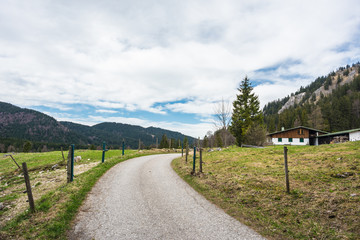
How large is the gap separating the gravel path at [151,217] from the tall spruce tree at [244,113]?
35.1 meters

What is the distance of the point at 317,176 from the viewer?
9.41 meters

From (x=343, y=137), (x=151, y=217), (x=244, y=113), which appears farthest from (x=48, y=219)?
(x=343, y=137)

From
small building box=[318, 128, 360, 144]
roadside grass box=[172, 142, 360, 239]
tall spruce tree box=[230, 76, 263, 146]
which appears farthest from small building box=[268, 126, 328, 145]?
roadside grass box=[172, 142, 360, 239]

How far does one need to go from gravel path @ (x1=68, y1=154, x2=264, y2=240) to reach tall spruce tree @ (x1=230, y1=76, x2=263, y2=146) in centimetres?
3510

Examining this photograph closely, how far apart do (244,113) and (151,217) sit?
3963 centimetres

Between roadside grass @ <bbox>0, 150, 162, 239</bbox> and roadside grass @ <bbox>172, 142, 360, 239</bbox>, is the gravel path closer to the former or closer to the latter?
roadside grass @ <bbox>0, 150, 162, 239</bbox>

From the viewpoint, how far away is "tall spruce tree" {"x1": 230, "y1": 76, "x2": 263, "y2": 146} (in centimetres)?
4138

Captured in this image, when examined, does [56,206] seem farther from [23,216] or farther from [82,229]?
[82,229]

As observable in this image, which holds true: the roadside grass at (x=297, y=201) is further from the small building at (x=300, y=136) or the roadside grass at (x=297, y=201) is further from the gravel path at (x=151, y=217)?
the small building at (x=300, y=136)

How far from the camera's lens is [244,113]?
41906 mm

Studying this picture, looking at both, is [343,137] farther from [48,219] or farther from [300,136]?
[48,219]

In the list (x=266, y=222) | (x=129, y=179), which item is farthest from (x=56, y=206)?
(x=266, y=222)

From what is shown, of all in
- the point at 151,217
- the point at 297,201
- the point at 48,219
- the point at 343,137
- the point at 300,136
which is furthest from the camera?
the point at 300,136

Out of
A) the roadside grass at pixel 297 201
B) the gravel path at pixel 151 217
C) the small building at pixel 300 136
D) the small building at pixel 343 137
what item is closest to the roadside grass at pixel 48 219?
the gravel path at pixel 151 217
